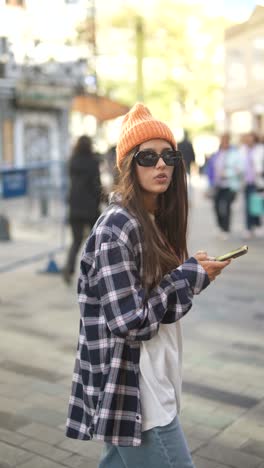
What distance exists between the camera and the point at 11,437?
4004mm

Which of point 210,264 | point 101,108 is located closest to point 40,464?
point 210,264

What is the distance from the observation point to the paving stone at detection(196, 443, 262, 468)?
365 centimetres

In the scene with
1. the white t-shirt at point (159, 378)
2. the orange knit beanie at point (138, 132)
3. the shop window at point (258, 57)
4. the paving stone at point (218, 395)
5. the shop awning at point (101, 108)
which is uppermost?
the shop window at point (258, 57)

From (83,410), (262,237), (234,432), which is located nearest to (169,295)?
(83,410)

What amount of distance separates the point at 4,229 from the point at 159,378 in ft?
25.6

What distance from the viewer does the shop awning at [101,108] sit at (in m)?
21.5

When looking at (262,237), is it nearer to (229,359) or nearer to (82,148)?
(82,148)

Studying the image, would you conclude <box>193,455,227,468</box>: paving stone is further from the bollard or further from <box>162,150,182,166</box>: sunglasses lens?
the bollard

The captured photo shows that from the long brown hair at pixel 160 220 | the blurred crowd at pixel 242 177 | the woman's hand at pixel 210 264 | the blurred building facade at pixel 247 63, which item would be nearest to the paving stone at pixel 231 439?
the long brown hair at pixel 160 220

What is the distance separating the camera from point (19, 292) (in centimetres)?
804

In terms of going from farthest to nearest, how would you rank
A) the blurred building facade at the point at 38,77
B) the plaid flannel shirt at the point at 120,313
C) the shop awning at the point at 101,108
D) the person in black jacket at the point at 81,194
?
the shop awning at the point at 101,108
the blurred building facade at the point at 38,77
the person in black jacket at the point at 81,194
the plaid flannel shirt at the point at 120,313

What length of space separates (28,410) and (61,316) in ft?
7.97

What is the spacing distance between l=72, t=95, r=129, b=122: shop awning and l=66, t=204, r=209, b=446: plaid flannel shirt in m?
18.8

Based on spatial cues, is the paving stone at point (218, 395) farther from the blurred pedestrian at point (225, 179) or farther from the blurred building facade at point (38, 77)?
the blurred building facade at point (38, 77)
